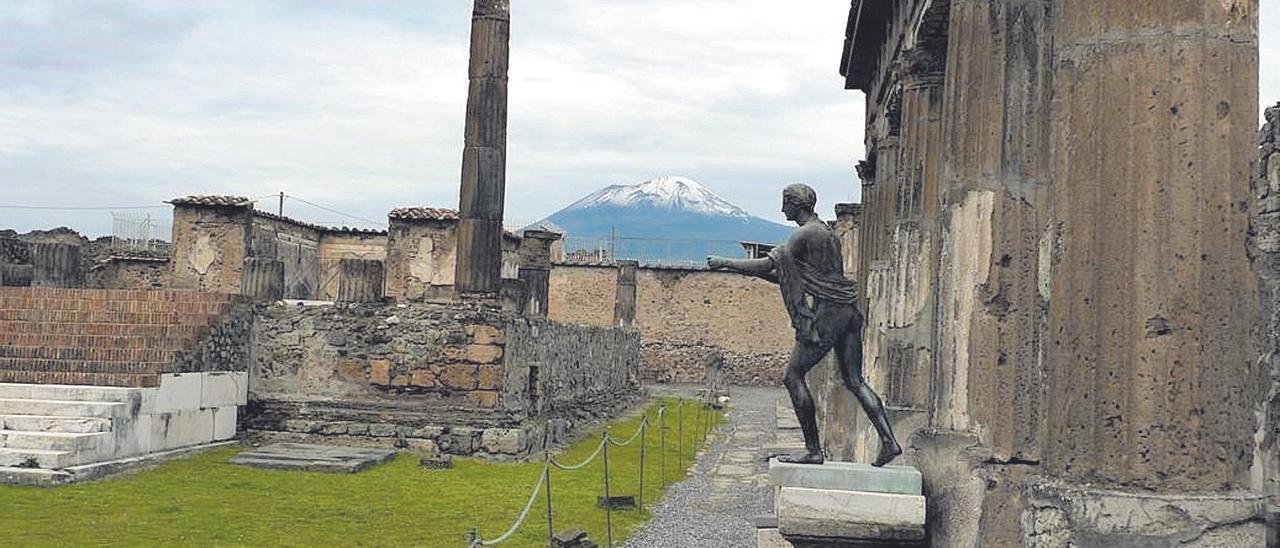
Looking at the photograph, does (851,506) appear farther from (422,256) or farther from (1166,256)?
(422,256)

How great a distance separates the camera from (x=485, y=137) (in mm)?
15195

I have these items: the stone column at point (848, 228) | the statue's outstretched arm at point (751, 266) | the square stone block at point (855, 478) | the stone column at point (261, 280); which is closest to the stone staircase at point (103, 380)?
the stone column at point (261, 280)

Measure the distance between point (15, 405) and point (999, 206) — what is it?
10.3 m

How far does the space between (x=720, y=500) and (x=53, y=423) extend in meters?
6.35

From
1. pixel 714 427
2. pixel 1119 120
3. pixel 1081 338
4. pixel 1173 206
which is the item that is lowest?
pixel 714 427

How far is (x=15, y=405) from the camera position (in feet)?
38.3

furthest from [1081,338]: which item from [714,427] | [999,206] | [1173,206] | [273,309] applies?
[714,427]

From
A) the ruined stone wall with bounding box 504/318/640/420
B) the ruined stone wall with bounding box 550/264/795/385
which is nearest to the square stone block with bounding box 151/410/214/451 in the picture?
the ruined stone wall with bounding box 504/318/640/420

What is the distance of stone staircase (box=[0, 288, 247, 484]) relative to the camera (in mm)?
10992

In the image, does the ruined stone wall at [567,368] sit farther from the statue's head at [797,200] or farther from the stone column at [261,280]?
the statue's head at [797,200]

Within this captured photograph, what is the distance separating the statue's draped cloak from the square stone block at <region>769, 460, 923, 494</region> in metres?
0.99

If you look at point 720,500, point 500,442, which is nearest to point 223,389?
point 500,442

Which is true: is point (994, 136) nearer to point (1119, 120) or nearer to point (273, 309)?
point (1119, 120)

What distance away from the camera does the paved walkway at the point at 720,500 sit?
31.6ft
